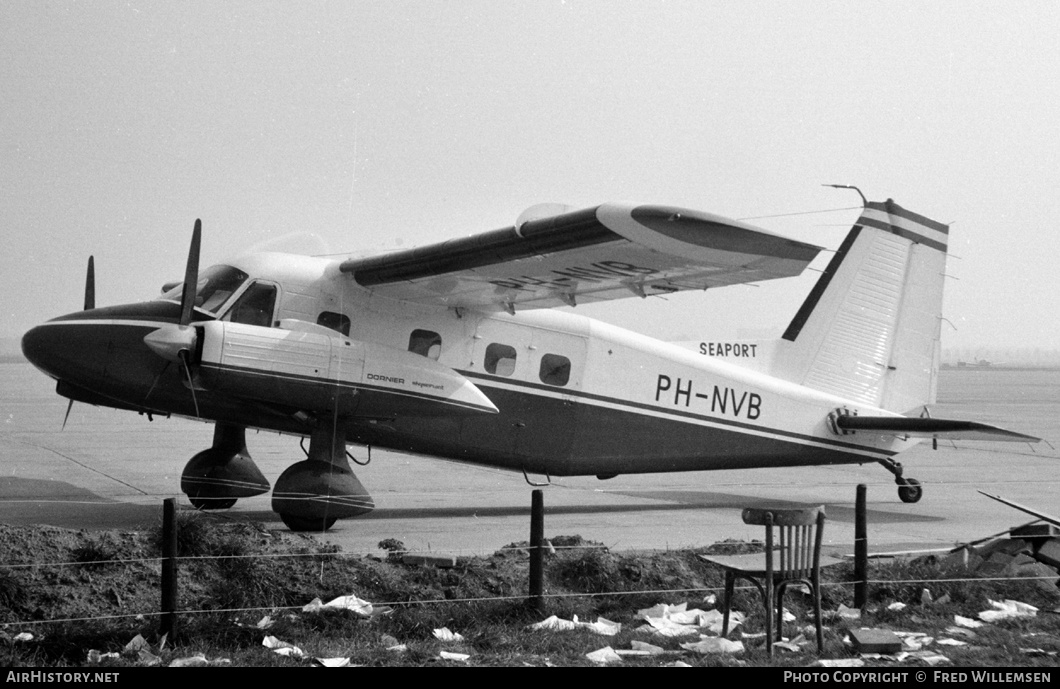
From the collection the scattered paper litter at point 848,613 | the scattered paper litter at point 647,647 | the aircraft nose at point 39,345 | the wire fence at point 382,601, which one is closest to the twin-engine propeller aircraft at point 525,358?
the aircraft nose at point 39,345

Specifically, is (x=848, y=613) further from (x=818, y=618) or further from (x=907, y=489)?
(x=907, y=489)

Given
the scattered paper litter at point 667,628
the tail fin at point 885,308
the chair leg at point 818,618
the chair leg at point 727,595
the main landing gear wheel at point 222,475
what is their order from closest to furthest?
the chair leg at point 818,618 < the chair leg at point 727,595 < the scattered paper litter at point 667,628 < the main landing gear wheel at point 222,475 < the tail fin at point 885,308

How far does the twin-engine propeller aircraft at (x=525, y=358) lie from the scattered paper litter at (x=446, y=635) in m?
3.52

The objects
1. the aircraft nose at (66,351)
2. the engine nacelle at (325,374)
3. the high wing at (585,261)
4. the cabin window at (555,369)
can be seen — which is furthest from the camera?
the cabin window at (555,369)

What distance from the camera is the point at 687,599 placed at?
7445 mm

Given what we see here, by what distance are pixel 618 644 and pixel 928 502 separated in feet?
31.5

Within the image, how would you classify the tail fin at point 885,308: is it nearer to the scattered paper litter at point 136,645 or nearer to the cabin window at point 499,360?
the cabin window at point 499,360

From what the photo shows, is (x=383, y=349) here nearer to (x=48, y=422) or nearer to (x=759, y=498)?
(x=759, y=498)

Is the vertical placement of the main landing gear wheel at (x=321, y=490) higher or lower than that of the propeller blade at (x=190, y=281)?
lower

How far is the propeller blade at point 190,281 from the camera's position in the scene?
1018 centimetres

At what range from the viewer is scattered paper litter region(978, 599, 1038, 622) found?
7.05 m

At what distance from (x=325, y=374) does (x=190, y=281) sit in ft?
5.41
